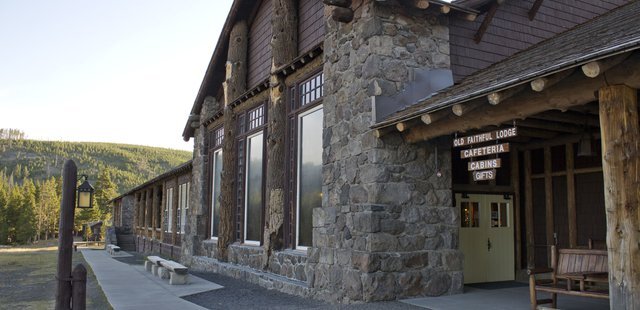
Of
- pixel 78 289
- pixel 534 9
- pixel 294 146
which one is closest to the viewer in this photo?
pixel 78 289

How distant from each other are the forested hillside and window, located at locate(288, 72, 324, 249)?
11515 cm

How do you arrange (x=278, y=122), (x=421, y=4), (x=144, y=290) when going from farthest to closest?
(x=278, y=122) → (x=144, y=290) → (x=421, y=4)

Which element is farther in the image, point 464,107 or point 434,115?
point 434,115

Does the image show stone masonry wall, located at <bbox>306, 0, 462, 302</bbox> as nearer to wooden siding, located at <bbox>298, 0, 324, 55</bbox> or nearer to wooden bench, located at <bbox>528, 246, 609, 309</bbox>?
wooden bench, located at <bbox>528, 246, 609, 309</bbox>

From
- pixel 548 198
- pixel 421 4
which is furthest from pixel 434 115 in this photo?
pixel 548 198

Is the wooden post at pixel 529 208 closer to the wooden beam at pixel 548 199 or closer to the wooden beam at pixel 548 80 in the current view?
the wooden beam at pixel 548 199

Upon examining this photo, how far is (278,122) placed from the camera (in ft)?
41.0

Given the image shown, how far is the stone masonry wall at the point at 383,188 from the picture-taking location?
27.5 feet

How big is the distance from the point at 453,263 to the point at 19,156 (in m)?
156

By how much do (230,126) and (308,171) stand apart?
5280 mm

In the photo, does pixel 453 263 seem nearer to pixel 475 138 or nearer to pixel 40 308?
pixel 475 138

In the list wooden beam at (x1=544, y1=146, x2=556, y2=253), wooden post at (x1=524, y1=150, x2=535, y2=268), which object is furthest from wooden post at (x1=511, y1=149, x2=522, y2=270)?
wooden beam at (x1=544, y1=146, x2=556, y2=253)

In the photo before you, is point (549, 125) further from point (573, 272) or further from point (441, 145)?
point (573, 272)

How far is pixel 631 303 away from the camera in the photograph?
5258 mm
